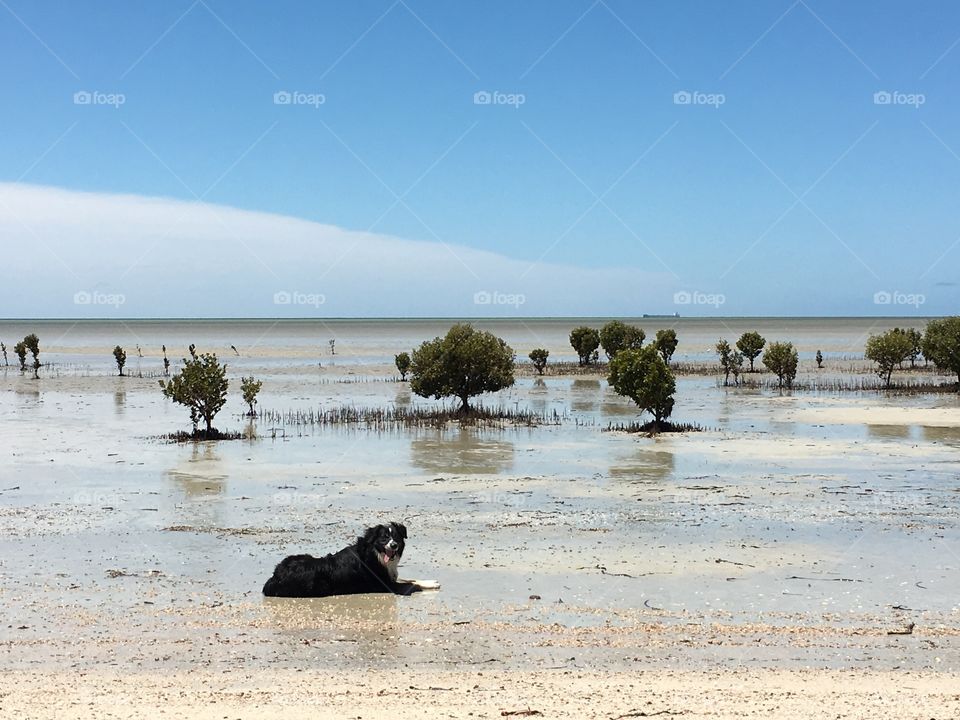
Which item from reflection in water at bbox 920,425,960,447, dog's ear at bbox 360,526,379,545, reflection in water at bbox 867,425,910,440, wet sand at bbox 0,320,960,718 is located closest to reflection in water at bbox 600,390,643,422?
wet sand at bbox 0,320,960,718

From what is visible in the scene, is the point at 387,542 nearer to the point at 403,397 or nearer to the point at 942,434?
the point at 942,434

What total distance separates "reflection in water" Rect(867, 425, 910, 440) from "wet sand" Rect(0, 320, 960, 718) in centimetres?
119

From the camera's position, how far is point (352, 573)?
9984 millimetres

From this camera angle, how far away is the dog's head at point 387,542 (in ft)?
32.4

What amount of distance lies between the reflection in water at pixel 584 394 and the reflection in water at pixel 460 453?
757cm

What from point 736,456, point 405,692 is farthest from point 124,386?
point 405,692

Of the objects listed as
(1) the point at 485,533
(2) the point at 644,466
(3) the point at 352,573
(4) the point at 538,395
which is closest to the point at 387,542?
(3) the point at 352,573

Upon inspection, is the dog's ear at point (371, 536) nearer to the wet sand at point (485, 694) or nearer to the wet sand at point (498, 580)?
the wet sand at point (498, 580)

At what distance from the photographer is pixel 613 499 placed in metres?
15.6

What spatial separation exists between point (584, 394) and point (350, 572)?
28.5m

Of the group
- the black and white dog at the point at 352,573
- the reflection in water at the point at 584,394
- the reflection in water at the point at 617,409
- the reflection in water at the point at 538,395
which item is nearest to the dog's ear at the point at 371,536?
the black and white dog at the point at 352,573

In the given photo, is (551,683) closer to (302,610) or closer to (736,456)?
(302,610)

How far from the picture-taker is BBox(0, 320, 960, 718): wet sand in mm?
7160

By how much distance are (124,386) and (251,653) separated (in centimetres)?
3717
